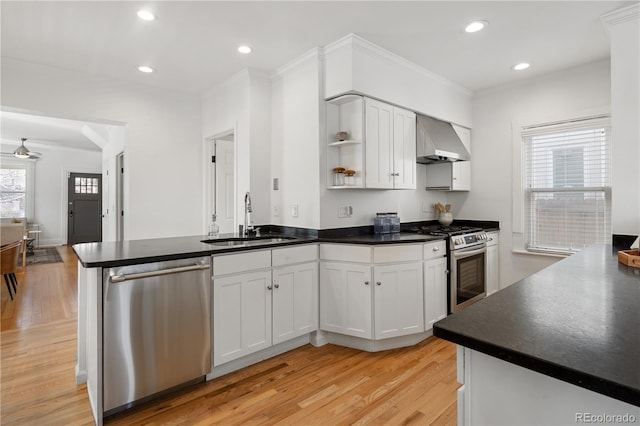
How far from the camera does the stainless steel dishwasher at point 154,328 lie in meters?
1.97

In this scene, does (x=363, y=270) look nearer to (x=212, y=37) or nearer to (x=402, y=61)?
(x=402, y=61)

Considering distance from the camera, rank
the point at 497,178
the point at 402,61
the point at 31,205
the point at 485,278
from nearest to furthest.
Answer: the point at 402,61, the point at 485,278, the point at 497,178, the point at 31,205

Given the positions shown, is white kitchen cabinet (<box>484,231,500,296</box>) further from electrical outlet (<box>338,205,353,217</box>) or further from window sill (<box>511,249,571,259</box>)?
electrical outlet (<box>338,205,353,217</box>)

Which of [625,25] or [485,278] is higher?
[625,25]

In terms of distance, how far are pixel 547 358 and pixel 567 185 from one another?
3.81 metres

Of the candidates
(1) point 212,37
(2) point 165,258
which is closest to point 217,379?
(2) point 165,258

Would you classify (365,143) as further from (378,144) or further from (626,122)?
(626,122)

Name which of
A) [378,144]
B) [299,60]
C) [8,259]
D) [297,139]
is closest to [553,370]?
[378,144]

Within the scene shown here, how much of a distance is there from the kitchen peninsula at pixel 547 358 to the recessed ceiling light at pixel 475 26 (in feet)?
7.89

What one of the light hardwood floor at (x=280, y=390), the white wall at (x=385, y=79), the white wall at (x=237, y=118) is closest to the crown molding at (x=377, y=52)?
the white wall at (x=385, y=79)

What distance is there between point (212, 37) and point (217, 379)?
2.75m

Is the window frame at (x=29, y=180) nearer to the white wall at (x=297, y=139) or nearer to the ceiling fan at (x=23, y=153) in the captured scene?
the ceiling fan at (x=23, y=153)

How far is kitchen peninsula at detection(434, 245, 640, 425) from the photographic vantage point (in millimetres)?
671

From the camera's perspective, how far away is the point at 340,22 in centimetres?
271
